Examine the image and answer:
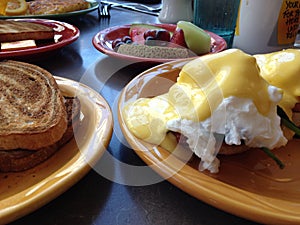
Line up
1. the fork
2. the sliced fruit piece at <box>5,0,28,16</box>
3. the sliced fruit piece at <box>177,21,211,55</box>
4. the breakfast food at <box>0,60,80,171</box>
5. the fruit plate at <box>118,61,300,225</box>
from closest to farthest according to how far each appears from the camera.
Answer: the fruit plate at <box>118,61,300,225</box>, the breakfast food at <box>0,60,80,171</box>, the sliced fruit piece at <box>177,21,211,55</box>, the sliced fruit piece at <box>5,0,28,16</box>, the fork

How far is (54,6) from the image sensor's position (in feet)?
5.08

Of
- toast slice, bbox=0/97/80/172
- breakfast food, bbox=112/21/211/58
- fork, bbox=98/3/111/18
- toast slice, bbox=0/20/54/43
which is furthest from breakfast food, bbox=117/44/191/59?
fork, bbox=98/3/111/18

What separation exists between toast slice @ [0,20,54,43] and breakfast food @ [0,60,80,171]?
1.25ft

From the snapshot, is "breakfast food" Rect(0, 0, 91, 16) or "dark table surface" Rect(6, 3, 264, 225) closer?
"dark table surface" Rect(6, 3, 264, 225)

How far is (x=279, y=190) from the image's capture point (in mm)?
473

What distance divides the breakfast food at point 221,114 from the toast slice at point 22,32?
2.44 ft

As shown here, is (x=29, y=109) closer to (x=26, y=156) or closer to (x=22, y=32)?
(x=26, y=156)

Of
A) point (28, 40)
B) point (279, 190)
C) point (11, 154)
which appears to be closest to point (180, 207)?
point (279, 190)

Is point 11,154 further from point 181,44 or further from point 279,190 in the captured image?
point 181,44

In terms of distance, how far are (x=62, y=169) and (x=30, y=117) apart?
153 mm

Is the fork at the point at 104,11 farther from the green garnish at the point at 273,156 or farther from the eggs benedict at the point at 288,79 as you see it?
the green garnish at the point at 273,156

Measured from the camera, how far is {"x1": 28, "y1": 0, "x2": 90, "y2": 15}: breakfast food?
4.98 feet

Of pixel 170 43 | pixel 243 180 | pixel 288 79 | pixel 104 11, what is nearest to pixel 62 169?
pixel 243 180

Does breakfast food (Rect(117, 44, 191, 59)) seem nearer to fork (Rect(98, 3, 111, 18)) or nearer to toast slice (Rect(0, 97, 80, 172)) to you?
toast slice (Rect(0, 97, 80, 172))
